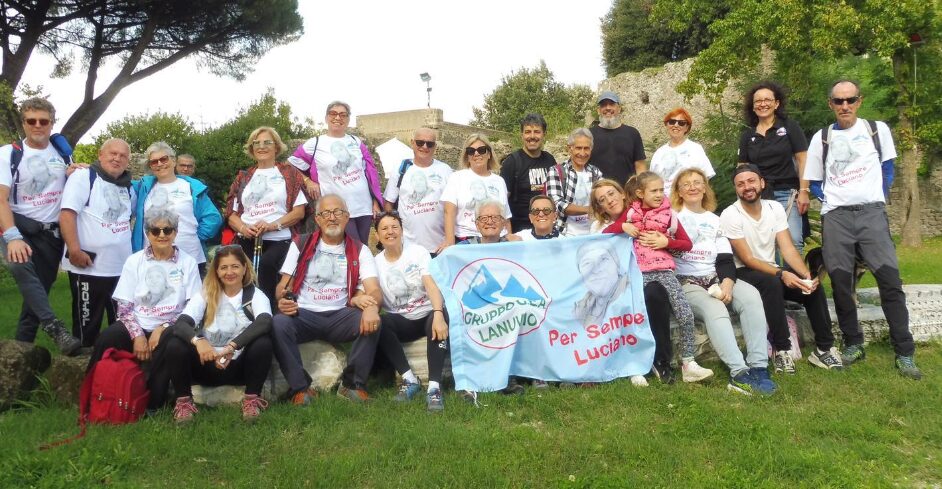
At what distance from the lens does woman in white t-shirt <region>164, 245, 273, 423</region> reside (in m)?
4.43

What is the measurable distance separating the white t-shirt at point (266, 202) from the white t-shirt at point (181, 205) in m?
0.44

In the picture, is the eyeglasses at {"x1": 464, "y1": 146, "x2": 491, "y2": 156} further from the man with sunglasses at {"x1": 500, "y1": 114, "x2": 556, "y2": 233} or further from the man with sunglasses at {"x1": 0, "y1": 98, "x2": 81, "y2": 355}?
the man with sunglasses at {"x1": 0, "y1": 98, "x2": 81, "y2": 355}

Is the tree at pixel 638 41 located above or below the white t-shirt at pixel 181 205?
above

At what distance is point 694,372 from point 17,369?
469cm

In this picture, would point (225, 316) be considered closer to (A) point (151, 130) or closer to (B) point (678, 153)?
(B) point (678, 153)

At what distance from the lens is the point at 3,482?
3.51m

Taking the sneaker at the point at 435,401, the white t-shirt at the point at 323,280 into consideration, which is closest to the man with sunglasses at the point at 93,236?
the white t-shirt at the point at 323,280

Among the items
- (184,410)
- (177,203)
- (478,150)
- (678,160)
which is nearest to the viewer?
(184,410)

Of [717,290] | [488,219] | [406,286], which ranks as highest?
[488,219]

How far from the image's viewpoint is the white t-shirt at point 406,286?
16.6 ft

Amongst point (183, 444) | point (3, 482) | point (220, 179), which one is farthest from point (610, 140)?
point (220, 179)

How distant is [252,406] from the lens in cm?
443

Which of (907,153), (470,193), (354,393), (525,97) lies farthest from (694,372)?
(525,97)

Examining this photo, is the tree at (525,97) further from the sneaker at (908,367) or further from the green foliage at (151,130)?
the sneaker at (908,367)
